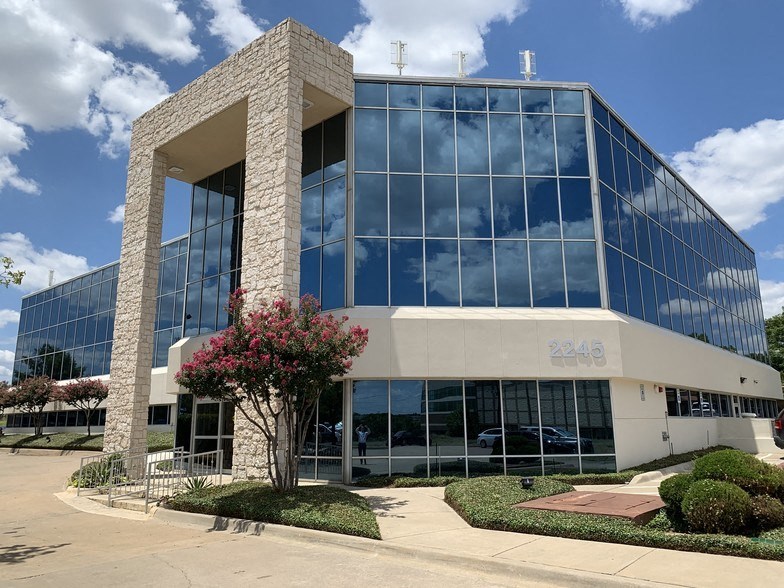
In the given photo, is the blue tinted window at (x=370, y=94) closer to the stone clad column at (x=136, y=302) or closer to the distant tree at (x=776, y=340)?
the stone clad column at (x=136, y=302)

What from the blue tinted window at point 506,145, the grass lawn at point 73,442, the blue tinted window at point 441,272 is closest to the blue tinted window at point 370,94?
the blue tinted window at point 506,145

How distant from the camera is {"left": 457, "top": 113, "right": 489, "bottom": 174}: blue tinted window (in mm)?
19984

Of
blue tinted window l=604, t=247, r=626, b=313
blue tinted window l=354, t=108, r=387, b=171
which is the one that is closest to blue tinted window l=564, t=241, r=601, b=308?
blue tinted window l=604, t=247, r=626, b=313

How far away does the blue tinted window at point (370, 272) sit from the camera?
61.2ft

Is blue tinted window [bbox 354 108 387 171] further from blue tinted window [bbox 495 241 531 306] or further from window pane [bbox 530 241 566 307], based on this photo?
window pane [bbox 530 241 566 307]

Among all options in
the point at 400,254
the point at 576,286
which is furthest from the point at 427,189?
the point at 576,286

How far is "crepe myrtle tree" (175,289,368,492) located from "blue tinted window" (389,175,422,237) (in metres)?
5.81

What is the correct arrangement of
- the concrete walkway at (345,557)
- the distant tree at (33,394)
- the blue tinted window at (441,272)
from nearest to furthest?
the concrete walkway at (345,557)
the blue tinted window at (441,272)
the distant tree at (33,394)

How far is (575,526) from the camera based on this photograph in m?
9.61

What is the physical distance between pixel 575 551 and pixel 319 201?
14.5m

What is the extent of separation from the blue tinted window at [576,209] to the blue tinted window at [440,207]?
379cm

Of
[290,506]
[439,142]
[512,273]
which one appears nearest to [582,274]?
[512,273]

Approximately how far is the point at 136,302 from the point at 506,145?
14.8 meters

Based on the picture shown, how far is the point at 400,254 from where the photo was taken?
19.0 meters
